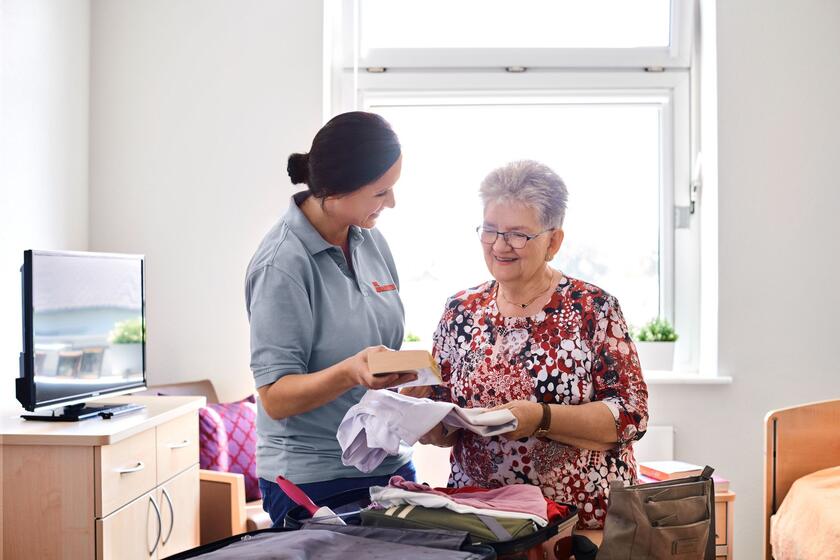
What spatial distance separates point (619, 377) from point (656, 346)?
80.7 inches

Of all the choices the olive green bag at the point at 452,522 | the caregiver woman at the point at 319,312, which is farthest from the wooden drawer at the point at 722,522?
the olive green bag at the point at 452,522

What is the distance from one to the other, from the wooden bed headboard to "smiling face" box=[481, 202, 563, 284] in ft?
4.80

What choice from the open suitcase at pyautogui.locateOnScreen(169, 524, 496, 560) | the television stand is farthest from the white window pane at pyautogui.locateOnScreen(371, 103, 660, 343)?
the open suitcase at pyautogui.locateOnScreen(169, 524, 496, 560)

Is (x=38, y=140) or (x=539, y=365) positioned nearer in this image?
(x=539, y=365)

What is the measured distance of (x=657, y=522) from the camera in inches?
51.7

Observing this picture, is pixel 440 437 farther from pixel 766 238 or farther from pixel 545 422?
pixel 766 238

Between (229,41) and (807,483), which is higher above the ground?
(229,41)

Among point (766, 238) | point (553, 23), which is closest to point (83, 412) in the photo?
point (553, 23)

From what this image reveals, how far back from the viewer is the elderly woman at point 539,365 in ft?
5.18

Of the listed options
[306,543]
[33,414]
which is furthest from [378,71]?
[306,543]

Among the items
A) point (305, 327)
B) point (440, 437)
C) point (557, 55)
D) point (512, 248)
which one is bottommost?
point (440, 437)

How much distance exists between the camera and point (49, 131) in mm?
3223

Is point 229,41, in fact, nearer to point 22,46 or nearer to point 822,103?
point 22,46

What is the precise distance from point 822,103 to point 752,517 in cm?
178
